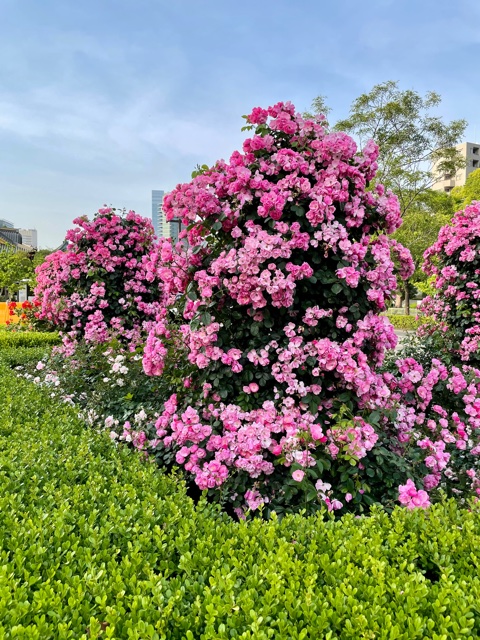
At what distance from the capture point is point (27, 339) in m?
8.35

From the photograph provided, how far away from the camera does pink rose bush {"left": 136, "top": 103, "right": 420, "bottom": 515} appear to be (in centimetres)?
239

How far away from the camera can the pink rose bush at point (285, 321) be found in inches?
94.1

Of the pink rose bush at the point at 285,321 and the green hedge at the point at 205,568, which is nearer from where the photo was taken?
the green hedge at the point at 205,568

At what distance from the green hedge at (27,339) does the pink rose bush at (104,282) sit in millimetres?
2606

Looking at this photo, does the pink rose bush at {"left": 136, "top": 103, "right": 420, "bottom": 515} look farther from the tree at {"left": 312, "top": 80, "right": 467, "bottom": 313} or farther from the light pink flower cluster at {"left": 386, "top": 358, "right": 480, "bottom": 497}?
the tree at {"left": 312, "top": 80, "right": 467, "bottom": 313}

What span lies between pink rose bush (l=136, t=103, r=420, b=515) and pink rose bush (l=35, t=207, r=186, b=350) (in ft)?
9.41

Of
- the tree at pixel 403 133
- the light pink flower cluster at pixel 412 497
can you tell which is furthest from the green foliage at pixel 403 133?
the light pink flower cluster at pixel 412 497

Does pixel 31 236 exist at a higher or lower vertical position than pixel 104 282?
higher

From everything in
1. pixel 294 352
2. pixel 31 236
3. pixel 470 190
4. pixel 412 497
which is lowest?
pixel 412 497

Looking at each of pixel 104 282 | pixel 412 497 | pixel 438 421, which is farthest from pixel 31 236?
pixel 412 497

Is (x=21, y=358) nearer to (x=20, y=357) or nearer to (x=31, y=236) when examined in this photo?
(x=20, y=357)

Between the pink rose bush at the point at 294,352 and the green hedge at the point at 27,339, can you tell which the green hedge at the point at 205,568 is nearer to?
the pink rose bush at the point at 294,352

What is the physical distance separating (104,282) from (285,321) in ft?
11.4

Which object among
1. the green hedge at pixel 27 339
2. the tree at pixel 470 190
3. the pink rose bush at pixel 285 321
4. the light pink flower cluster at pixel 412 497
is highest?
the tree at pixel 470 190
